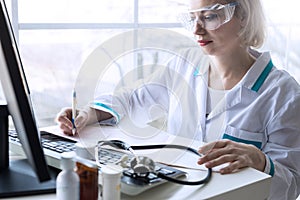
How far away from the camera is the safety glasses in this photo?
1510 millimetres

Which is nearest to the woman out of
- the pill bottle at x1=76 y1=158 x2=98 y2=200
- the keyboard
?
the keyboard

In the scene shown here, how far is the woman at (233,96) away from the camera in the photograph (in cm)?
147

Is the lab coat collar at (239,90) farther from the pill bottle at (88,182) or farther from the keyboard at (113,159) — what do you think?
the pill bottle at (88,182)

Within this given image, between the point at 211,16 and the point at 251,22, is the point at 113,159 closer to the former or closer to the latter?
the point at 211,16

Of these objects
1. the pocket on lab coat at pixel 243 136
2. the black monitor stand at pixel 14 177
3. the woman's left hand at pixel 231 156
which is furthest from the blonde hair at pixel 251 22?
the black monitor stand at pixel 14 177

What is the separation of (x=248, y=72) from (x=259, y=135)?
0.23 m

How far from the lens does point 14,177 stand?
3.43 ft

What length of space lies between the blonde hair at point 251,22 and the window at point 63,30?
743 mm

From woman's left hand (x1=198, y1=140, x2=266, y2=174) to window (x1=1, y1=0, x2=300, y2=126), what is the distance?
1292 mm

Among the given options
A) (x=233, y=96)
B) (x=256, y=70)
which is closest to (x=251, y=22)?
(x=256, y=70)

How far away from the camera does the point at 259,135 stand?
153 centimetres

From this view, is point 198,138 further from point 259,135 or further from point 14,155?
point 14,155

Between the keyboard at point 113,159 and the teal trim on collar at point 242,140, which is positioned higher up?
the keyboard at point 113,159

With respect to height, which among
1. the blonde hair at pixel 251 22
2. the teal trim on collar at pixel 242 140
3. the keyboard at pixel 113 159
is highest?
the blonde hair at pixel 251 22
